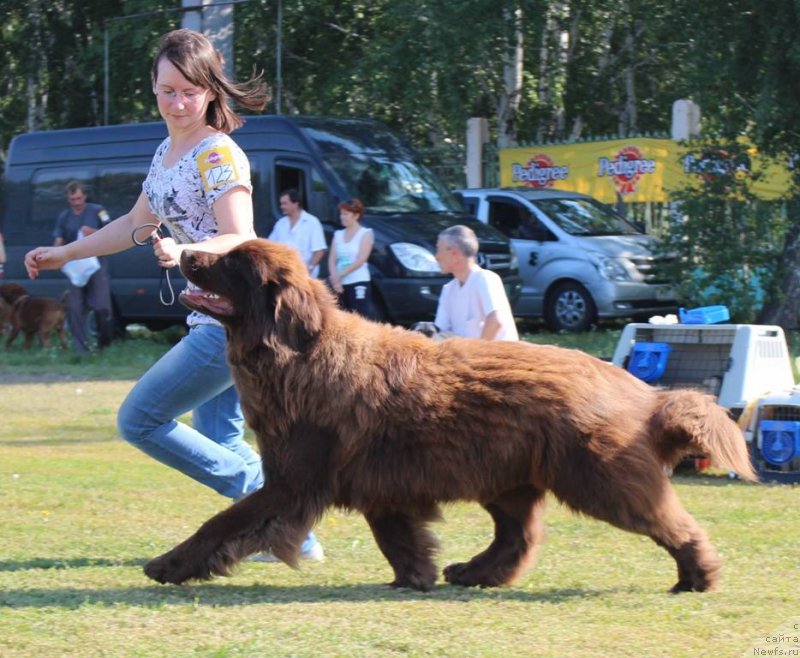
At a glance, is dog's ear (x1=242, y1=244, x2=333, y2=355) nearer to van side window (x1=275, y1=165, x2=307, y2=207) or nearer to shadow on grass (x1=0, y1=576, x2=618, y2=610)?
shadow on grass (x1=0, y1=576, x2=618, y2=610)

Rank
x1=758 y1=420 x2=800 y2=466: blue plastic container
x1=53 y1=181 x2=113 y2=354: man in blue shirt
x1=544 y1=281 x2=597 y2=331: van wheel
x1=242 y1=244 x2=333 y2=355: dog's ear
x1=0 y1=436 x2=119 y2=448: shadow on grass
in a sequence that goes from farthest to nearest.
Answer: x1=544 y1=281 x2=597 y2=331: van wheel, x1=53 y1=181 x2=113 y2=354: man in blue shirt, x1=0 y1=436 x2=119 y2=448: shadow on grass, x1=758 y1=420 x2=800 y2=466: blue plastic container, x1=242 y1=244 x2=333 y2=355: dog's ear

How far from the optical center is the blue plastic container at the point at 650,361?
Result: 855 cm

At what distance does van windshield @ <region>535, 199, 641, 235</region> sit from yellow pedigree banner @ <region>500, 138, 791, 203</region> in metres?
0.76

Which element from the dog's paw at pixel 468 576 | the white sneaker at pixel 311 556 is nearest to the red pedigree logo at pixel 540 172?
the white sneaker at pixel 311 556

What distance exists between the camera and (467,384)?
16.6 ft

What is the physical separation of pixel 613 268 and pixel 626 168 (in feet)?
9.96

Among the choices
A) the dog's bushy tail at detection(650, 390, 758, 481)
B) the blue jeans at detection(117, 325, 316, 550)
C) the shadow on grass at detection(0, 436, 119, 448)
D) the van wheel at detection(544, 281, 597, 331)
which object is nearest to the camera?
the dog's bushy tail at detection(650, 390, 758, 481)

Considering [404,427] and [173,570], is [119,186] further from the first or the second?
[404,427]

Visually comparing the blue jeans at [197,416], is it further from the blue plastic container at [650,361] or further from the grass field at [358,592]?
the blue plastic container at [650,361]

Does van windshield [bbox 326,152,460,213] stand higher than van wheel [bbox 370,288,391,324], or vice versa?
van windshield [bbox 326,152,460,213]

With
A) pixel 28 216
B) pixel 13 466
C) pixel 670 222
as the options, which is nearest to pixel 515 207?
pixel 670 222

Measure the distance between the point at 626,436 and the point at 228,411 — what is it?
1.81m

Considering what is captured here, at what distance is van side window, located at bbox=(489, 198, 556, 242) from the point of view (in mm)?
17844

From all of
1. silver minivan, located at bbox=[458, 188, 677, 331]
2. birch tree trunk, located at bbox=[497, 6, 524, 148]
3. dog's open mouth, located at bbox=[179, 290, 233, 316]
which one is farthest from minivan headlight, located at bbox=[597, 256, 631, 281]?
dog's open mouth, located at bbox=[179, 290, 233, 316]
